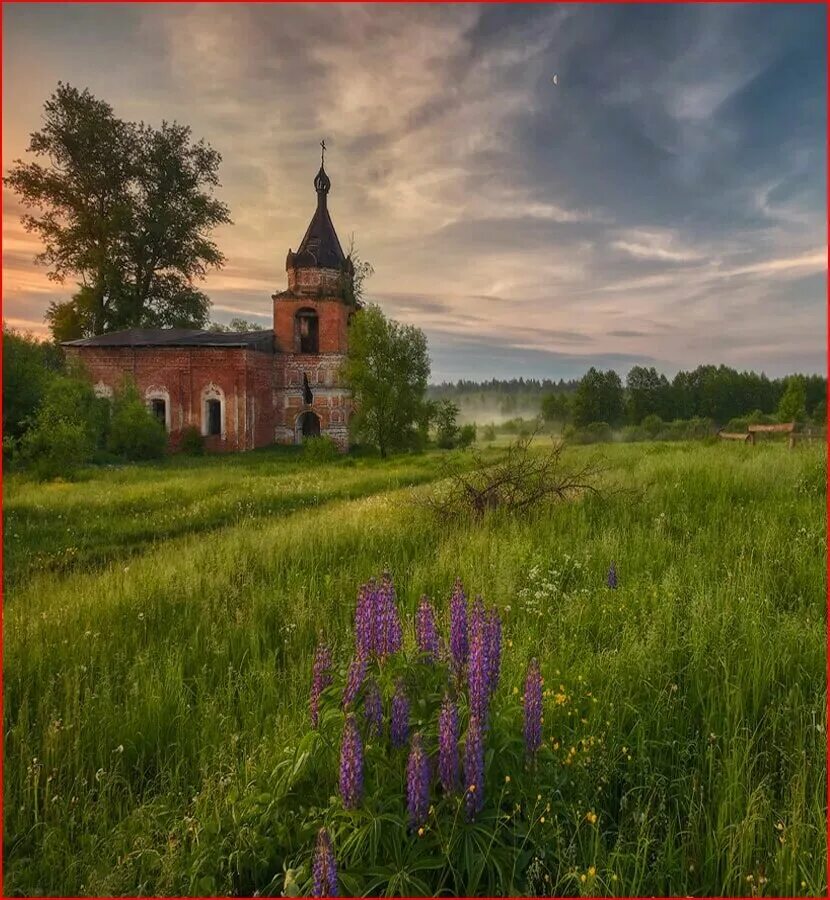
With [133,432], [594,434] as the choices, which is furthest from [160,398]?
[594,434]

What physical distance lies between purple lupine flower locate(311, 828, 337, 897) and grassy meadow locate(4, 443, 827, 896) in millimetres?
95

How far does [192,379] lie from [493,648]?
33.6m

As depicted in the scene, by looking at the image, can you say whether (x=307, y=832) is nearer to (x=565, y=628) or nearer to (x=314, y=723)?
(x=314, y=723)

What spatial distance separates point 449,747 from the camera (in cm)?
193

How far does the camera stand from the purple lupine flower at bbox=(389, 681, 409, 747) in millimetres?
2133

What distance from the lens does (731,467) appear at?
1016cm

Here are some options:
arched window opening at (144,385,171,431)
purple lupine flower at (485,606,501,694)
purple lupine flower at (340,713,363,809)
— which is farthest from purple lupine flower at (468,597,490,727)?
arched window opening at (144,385,171,431)

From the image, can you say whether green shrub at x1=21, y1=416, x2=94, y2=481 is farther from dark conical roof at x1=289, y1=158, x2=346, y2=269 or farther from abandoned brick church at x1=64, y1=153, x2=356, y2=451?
dark conical roof at x1=289, y1=158, x2=346, y2=269

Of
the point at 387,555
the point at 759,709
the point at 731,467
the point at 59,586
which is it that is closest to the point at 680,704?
the point at 759,709

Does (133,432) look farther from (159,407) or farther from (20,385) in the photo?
(159,407)

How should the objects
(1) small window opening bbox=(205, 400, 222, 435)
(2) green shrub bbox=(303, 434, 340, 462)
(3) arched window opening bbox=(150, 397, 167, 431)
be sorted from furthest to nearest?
(3) arched window opening bbox=(150, 397, 167, 431) → (1) small window opening bbox=(205, 400, 222, 435) → (2) green shrub bbox=(303, 434, 340, 462)

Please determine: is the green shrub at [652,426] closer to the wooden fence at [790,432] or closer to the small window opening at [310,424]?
the wooden fence at [790,432]

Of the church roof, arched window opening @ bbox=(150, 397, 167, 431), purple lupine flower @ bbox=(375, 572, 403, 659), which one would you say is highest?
the church roof

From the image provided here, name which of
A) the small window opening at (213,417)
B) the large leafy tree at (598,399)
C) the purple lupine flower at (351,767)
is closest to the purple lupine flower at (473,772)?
the purple lupine flower at (351,767)
